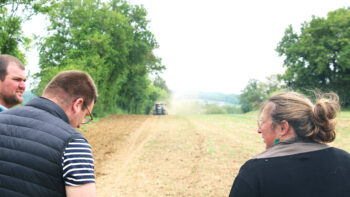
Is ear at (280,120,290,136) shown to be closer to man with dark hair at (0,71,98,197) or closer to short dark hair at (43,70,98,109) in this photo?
man with dark hair at (0,71,98,197)

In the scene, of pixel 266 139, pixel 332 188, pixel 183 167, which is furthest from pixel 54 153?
pixel 183 167

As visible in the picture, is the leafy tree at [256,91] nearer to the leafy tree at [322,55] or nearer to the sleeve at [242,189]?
the leafy tree at [322,55]

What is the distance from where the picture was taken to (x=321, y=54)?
138 ft

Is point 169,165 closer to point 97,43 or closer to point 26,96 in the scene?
point 26,96

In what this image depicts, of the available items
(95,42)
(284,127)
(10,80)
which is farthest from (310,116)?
(95,42)

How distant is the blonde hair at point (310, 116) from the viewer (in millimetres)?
1839

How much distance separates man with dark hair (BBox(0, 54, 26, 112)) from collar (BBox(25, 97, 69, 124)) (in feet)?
5.94

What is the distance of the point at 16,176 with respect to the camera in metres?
1.58

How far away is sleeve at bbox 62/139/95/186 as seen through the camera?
5.06ft

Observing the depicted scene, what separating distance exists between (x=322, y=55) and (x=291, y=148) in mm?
47353

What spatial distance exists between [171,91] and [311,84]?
63.3 meters

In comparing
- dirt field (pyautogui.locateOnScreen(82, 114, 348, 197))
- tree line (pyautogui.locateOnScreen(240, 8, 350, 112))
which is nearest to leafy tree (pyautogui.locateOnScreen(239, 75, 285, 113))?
tree line (pyautogui.locateOnScreen(240, 8, 350, 112))

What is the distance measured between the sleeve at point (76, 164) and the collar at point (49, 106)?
279 millimetres

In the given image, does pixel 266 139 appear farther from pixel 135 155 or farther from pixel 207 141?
pixel 207 141
